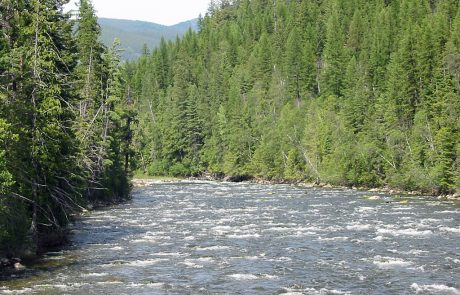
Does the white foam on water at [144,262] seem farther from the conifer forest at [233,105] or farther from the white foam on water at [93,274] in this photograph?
the conifer forest at [233,105]

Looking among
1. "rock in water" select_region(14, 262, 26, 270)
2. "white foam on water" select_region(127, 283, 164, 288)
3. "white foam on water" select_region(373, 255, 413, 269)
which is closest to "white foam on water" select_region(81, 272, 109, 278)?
"white foam on water" select_region(127, 283, 164, 288)

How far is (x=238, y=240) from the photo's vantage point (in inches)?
1335

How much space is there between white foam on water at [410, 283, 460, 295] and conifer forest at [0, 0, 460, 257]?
16.3 meters

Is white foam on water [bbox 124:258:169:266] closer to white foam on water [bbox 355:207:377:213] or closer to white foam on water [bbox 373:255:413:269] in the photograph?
white foam on water [bbox 373:255:413:269]

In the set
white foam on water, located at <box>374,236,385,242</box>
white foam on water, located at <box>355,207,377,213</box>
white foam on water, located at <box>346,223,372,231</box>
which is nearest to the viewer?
white foam on water, located at <box>374,236,385,242</box>

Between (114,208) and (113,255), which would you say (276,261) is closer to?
(113,255)

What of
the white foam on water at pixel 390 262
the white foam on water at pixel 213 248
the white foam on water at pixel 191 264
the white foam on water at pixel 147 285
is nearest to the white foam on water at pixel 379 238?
the white foam on water at pixel 390 262

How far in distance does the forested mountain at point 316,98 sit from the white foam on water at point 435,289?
37.5 meters

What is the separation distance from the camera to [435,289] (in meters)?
21.9

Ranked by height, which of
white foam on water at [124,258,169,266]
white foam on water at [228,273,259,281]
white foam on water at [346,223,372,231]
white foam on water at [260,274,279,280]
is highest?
white foam on water at [228,273,259,281]

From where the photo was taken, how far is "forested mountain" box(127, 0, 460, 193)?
7194 centimetres

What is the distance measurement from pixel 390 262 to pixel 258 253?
666 cm

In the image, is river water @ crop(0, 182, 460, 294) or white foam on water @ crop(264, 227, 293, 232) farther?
white foam on water @ crop(264, 227, 293, 232)

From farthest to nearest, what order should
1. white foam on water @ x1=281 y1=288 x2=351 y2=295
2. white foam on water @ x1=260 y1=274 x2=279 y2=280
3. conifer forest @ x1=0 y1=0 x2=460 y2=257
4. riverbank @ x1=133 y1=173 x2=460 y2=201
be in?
riverbank @ x1=133 y1=173 x2=460 y2=201 → conifer forest @ x1=0 y1=0 x2=460 y2=257 → white foam on water @ x1=260 y1=274 x2=279 y2=280 → white foam on water @ x1=281 y1=288 x2=351 y2=295
